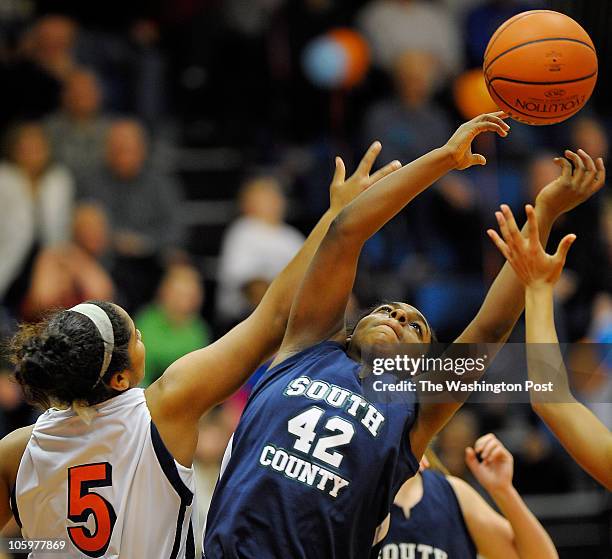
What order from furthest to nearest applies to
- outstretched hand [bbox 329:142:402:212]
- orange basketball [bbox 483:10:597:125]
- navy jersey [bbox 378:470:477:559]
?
1. navy jersey [bbox 378:470:477:559]
2. outstretched hand [bbox 329:142:402:212]
3. orange basketball [bbox 483:10:597:125]

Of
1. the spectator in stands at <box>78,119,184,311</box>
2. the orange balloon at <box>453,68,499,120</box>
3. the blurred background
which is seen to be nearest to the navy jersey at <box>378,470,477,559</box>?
the blurred background

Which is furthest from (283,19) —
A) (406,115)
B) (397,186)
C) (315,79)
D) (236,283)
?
(397,186)

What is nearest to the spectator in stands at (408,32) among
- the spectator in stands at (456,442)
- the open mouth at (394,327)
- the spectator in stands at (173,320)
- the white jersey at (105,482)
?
the spectator in stands at (173,320)

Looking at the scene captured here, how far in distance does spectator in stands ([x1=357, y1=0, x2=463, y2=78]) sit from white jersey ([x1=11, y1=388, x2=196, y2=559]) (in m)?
6.89

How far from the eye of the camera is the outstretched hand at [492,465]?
4.10m

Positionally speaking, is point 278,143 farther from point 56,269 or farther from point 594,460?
point 594,460

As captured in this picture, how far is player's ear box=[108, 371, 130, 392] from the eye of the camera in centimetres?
347

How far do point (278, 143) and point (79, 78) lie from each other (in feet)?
6.35

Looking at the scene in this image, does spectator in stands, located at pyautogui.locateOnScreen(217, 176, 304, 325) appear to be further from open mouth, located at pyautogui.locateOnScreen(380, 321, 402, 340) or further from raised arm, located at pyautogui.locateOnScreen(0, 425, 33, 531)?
raised arm, located at pyautogui.locateOnScreen(0, 425, 33, 531)

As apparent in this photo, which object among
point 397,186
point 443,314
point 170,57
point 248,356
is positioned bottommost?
point 443,314

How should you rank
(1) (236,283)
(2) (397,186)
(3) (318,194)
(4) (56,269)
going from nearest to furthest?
(2) (397,186), (4) (56,269), (1) (236,283), (3) (318,194)

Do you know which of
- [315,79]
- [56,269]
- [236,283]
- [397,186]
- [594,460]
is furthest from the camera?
[315,79]

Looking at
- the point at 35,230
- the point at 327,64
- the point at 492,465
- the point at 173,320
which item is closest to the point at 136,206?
the point at 35,230

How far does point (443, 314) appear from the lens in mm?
8352
